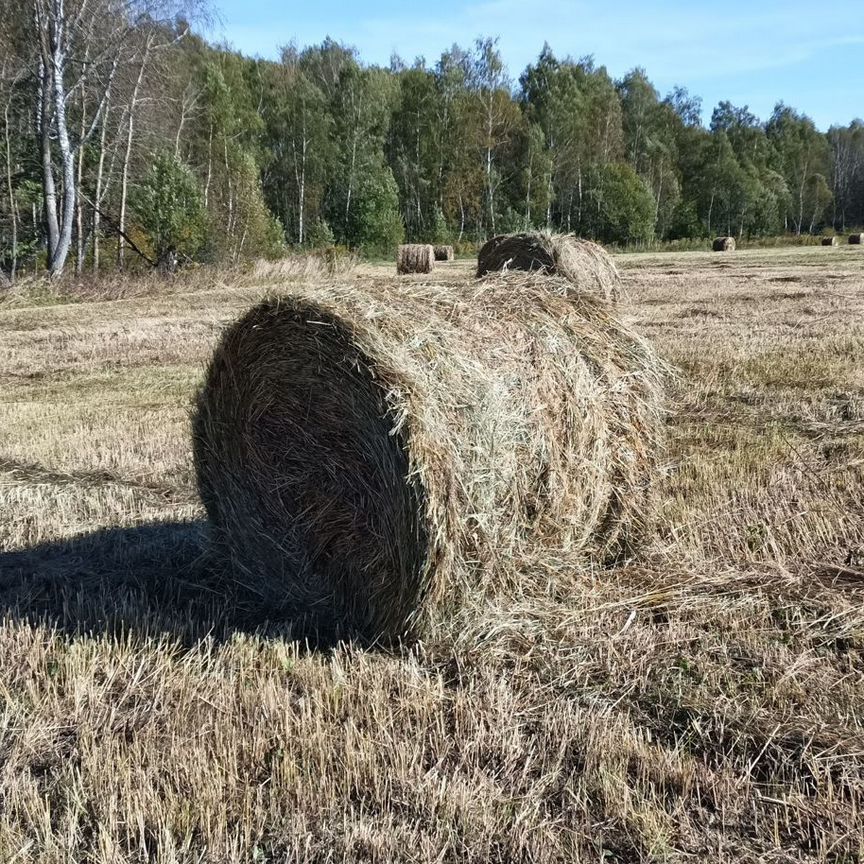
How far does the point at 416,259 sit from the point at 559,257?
13.6 meters

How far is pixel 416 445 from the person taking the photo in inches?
143

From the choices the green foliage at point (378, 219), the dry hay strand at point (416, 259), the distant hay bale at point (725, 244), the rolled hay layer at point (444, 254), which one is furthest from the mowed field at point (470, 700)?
the distant hay bale at point (725, 244)

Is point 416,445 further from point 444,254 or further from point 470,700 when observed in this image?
point 444,254

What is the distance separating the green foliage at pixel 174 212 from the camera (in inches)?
1017

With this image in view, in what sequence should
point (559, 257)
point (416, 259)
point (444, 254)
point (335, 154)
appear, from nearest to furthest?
point (559, 257) → point (416, 259) → point (444, 254) → point (335, 154)

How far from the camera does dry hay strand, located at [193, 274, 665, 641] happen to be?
3.76m

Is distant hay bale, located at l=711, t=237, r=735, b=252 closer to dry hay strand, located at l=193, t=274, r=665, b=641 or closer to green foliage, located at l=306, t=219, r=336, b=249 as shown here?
green foliage, located at l=306, t=219, r=336, b=249

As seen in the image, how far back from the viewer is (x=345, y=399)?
13.2 ft

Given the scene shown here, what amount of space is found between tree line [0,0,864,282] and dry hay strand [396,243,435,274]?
4.69m

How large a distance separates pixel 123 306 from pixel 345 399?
1631 centimetres

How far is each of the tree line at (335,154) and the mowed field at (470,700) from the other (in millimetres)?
21000

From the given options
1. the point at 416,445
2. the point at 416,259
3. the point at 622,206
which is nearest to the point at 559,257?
the point at 416,445

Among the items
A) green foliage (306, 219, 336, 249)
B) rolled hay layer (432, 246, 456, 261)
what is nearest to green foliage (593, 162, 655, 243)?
green foliage (306, 219, 336, 249)

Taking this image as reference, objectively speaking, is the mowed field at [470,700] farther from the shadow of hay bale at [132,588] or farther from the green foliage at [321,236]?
the green foliage at [321,236]
